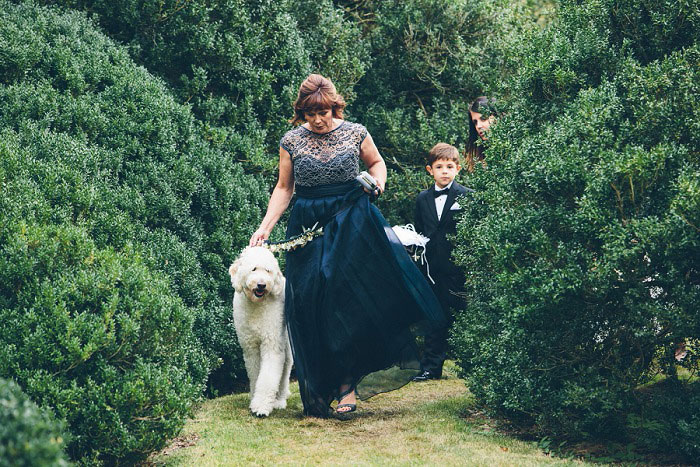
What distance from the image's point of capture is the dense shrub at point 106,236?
14.8 ft

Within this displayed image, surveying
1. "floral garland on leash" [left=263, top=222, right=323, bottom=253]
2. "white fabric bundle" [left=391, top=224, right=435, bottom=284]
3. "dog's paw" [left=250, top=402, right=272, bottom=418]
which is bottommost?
"dog's paw" [left=250, top=402, right=272, bottom=418]

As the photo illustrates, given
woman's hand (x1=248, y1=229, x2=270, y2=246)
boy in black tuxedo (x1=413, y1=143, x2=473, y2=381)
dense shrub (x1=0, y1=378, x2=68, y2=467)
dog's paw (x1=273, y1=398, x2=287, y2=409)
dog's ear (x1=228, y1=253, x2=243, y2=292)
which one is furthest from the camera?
boy in black tuxedo (x1=413, y1=143, x2=473, y2=381)

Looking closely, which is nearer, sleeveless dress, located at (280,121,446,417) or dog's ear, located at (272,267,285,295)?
sleeveless dress, located at (280,121,446,417)

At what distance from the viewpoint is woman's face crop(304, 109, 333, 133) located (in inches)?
244

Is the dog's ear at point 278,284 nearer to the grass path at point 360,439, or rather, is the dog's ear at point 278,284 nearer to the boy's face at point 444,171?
the grass path at point 360,439

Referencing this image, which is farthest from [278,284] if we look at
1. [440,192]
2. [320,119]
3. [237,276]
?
[440,192]

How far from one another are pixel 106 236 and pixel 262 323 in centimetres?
152

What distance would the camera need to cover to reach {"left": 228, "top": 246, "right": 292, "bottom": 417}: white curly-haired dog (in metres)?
6.33

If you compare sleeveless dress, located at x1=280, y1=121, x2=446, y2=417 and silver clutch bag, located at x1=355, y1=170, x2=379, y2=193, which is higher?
silver clutch bag, located at x1=355, y1=170, x2=379, y2=193

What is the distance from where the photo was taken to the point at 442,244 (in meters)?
8.10

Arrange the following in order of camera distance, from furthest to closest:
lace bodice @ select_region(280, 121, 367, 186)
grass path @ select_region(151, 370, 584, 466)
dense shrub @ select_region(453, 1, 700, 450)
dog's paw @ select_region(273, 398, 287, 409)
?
dog's paw @ select_region(273, 398, 287, 409) → lace bodice @ select_region(280, 121, 367, 186) → grass path @ select_region(151, 370, 584, 466) → dense shrub @ select_region(453, 1, 700, 450)

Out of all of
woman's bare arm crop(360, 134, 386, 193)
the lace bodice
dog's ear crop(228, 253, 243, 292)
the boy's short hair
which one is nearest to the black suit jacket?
the boy's short hair

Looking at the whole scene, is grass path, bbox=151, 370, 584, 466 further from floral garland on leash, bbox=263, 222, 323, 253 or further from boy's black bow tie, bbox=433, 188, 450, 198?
boy's black bow tie, bbox=433, 188, 450, 198

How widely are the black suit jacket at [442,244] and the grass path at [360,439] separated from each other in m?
1.55
